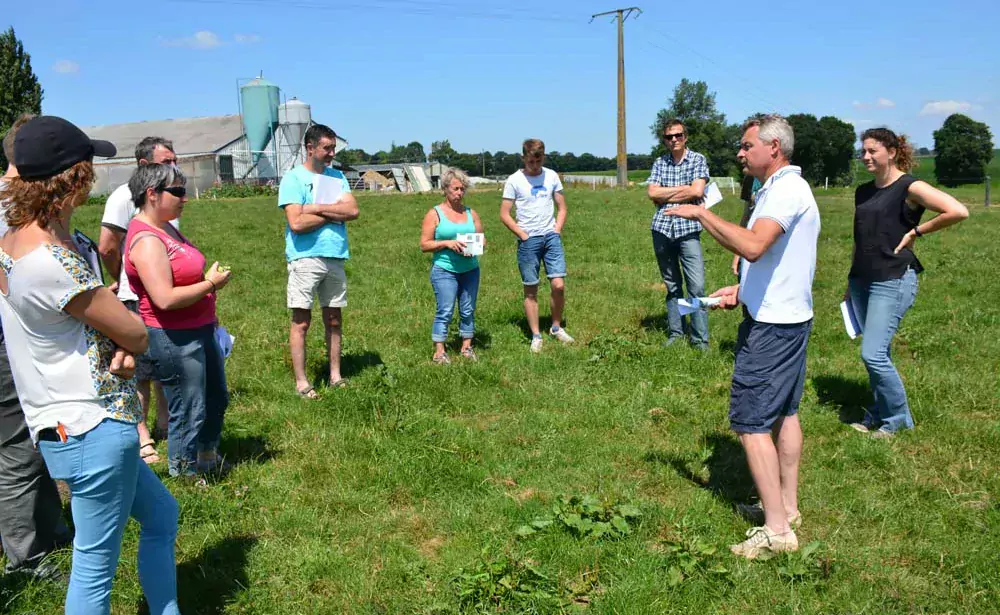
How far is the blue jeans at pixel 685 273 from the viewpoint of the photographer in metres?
7.55

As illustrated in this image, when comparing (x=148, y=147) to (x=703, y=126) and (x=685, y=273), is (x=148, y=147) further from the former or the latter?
(x=703, y=126)

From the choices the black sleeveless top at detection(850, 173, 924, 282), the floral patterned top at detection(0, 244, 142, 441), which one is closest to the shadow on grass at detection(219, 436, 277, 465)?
the floral patterned top at detection(0, 244, 142, 441)

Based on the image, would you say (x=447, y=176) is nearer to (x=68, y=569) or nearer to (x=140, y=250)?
(x=140, y=250)

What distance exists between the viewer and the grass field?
3.66 metres

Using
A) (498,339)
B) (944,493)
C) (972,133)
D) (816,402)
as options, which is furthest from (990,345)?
(972,133)

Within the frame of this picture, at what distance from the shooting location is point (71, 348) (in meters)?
2.68

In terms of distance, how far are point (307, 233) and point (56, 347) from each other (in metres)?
3.55

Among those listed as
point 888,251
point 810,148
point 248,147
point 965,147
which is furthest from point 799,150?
point 888,251

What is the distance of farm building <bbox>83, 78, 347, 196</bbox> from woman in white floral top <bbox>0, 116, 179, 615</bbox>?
4469 cm

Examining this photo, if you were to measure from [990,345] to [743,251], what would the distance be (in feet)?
17.4

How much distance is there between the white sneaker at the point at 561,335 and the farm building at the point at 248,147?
132 feet

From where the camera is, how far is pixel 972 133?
75.6 meters

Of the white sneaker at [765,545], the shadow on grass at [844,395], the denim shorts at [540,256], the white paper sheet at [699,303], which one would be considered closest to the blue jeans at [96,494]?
the white paper sheet at [699,303]

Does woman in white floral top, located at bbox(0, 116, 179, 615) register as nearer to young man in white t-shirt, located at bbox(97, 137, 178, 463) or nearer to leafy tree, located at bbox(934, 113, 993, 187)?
young man in white t-shirt, located at bbox(97, 137, 178, 463)
